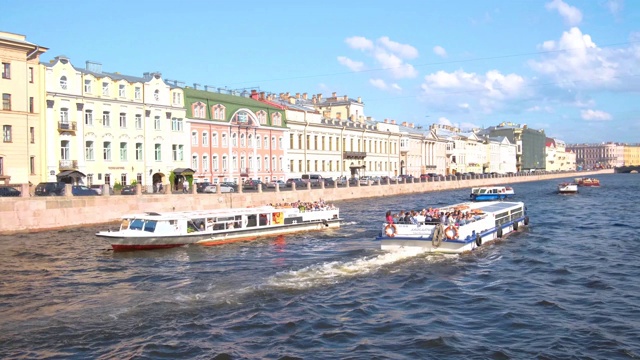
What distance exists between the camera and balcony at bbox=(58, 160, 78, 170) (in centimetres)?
3806

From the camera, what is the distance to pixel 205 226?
84.5 ft

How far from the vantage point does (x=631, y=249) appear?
23.4 metres

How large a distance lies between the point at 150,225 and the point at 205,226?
92.5 inches

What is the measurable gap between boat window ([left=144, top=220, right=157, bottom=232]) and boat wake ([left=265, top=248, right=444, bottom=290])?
7.85 m

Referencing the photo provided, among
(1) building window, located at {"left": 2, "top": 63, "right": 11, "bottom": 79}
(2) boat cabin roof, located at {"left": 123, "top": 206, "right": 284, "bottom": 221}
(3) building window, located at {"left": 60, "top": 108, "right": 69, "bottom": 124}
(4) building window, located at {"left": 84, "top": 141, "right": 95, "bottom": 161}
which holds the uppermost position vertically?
(1) building window, located at {"left": 2, "top": 63, "right": 11, "bottom": 79}

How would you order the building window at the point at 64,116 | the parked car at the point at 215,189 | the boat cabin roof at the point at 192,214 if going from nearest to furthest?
the boat cabin roof at the point at 192,214 < the building window at the point at 64,116 < the parked car at the point at 215,189

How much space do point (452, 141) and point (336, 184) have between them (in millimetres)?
54560

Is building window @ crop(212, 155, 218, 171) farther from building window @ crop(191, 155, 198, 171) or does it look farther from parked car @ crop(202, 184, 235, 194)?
parked car @ crop(202, 184, 235, 194)

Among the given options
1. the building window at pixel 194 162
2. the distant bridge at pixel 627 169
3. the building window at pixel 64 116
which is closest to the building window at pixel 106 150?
the building window at pixel 64 116

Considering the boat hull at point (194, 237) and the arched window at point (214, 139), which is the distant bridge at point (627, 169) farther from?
the boat hull at point (194, 237)

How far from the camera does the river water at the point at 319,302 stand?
11734 mm

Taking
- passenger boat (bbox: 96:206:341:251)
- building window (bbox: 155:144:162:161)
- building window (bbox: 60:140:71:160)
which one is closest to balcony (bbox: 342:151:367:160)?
building window (bbox: 155:144:162:161)

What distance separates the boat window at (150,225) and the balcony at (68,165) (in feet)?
54.0

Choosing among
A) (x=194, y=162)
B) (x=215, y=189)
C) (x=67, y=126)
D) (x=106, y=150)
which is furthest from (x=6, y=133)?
(x=194, y=162)
